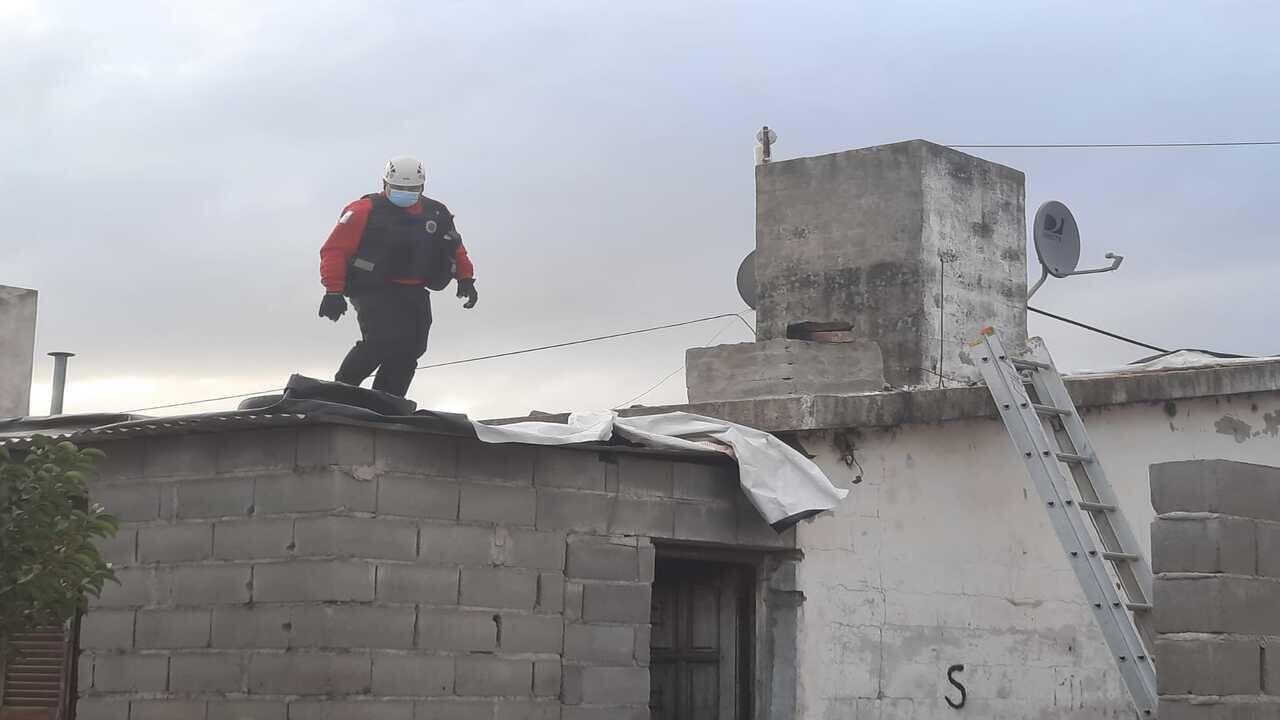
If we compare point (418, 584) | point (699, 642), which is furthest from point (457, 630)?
point (699, 642)

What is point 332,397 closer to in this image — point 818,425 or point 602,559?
point 602,559

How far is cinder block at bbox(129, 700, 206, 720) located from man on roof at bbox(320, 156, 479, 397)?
209cm

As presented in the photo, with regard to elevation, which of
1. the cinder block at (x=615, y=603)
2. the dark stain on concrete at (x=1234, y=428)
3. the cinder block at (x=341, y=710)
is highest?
the dark stain on concrete at (x=1234, y=428)

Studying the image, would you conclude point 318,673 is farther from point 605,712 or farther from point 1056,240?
point 1056,240

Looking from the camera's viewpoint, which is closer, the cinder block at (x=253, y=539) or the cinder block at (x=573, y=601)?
the cinder block at (x=253, y=539)

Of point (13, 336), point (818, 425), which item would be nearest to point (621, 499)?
point (818, 425)

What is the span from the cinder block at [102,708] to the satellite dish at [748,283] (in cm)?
1075

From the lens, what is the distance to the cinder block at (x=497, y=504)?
9.30 meters

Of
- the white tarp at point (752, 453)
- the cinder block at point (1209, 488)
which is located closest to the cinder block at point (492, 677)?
the white tarp at point (752, 453)

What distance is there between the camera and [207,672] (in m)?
9.06

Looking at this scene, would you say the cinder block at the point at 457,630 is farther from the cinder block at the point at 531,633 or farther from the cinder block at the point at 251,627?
the cinder block at the point at 251,627

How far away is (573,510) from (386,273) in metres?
1.79

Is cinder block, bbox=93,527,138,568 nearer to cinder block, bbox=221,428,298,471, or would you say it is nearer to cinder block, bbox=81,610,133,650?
cinder block, bbox=81,610,133,650

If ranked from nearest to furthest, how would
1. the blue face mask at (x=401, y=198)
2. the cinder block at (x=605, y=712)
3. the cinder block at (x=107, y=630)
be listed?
the cinder block at (x=107, y=630) → the cinder block at (x=605, y=712) → the blue face mask at (x=401, y=198)
